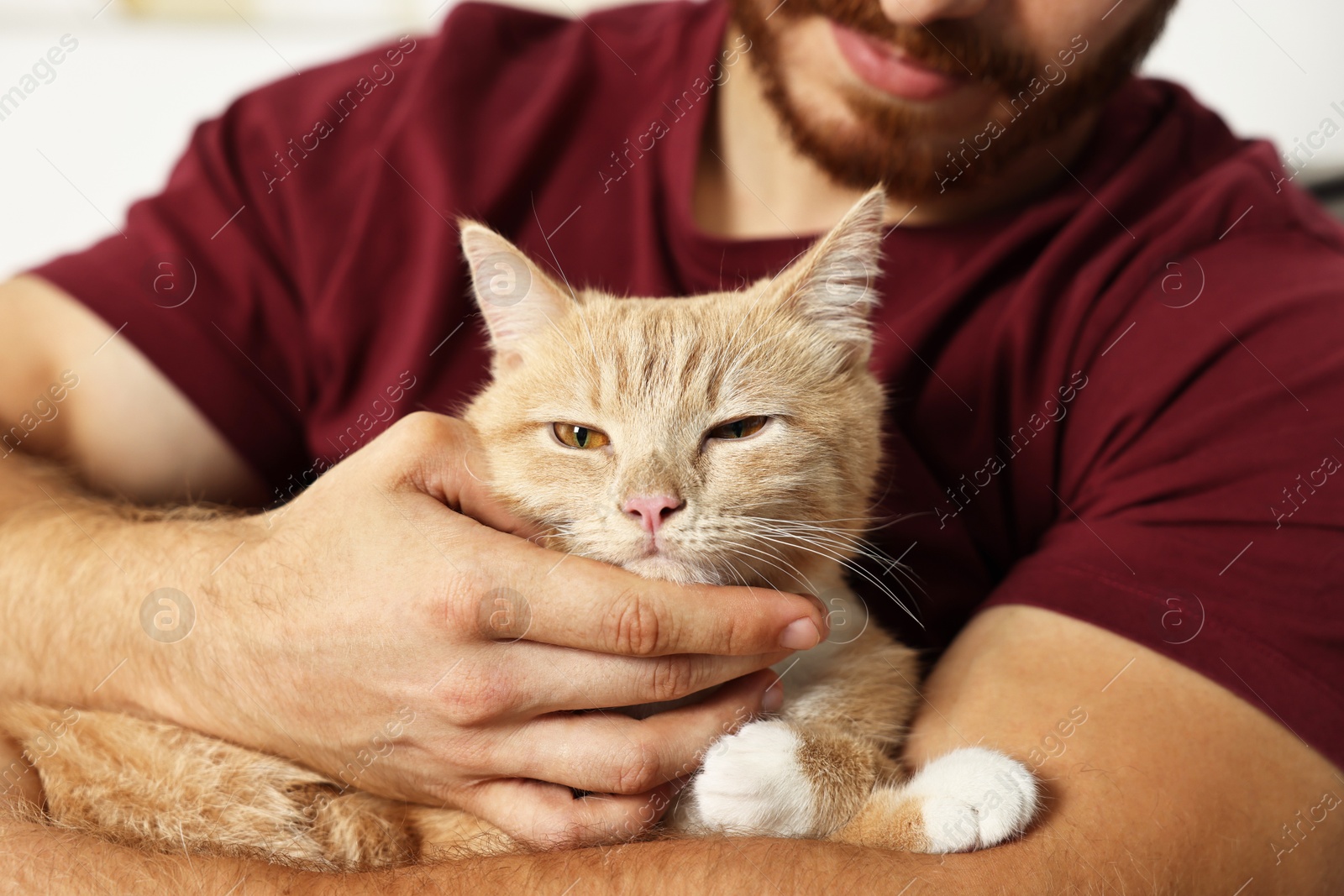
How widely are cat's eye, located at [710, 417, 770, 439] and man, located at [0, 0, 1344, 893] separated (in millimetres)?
330

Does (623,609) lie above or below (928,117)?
below

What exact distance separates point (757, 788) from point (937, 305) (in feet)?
3.97

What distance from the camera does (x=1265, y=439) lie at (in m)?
1.71

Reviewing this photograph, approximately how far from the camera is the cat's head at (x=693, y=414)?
151 centimetres

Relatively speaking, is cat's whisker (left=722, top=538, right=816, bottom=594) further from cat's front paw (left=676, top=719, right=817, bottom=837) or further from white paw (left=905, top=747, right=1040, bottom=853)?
white paw (left=905, top=747, right=1040, bottom=853)

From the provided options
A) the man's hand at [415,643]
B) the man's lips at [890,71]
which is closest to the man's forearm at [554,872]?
the man's hand at [415,643]

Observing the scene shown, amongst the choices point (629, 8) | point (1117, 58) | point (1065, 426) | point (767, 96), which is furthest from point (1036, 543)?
point (629, 8)

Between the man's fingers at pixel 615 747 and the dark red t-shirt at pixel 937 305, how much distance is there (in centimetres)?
70

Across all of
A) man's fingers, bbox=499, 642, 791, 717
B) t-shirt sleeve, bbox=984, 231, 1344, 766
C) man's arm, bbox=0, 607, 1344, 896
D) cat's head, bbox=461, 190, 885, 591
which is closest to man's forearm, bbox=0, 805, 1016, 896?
man's arm, bbox=0, 607, 1344, 896

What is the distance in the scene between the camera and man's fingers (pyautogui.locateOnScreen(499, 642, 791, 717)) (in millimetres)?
1499

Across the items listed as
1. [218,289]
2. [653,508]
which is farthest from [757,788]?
[218,289]

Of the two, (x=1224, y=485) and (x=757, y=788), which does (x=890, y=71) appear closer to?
(x=1224, y=485)

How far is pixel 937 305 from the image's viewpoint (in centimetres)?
211

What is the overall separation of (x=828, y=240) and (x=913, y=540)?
29.9 inches
